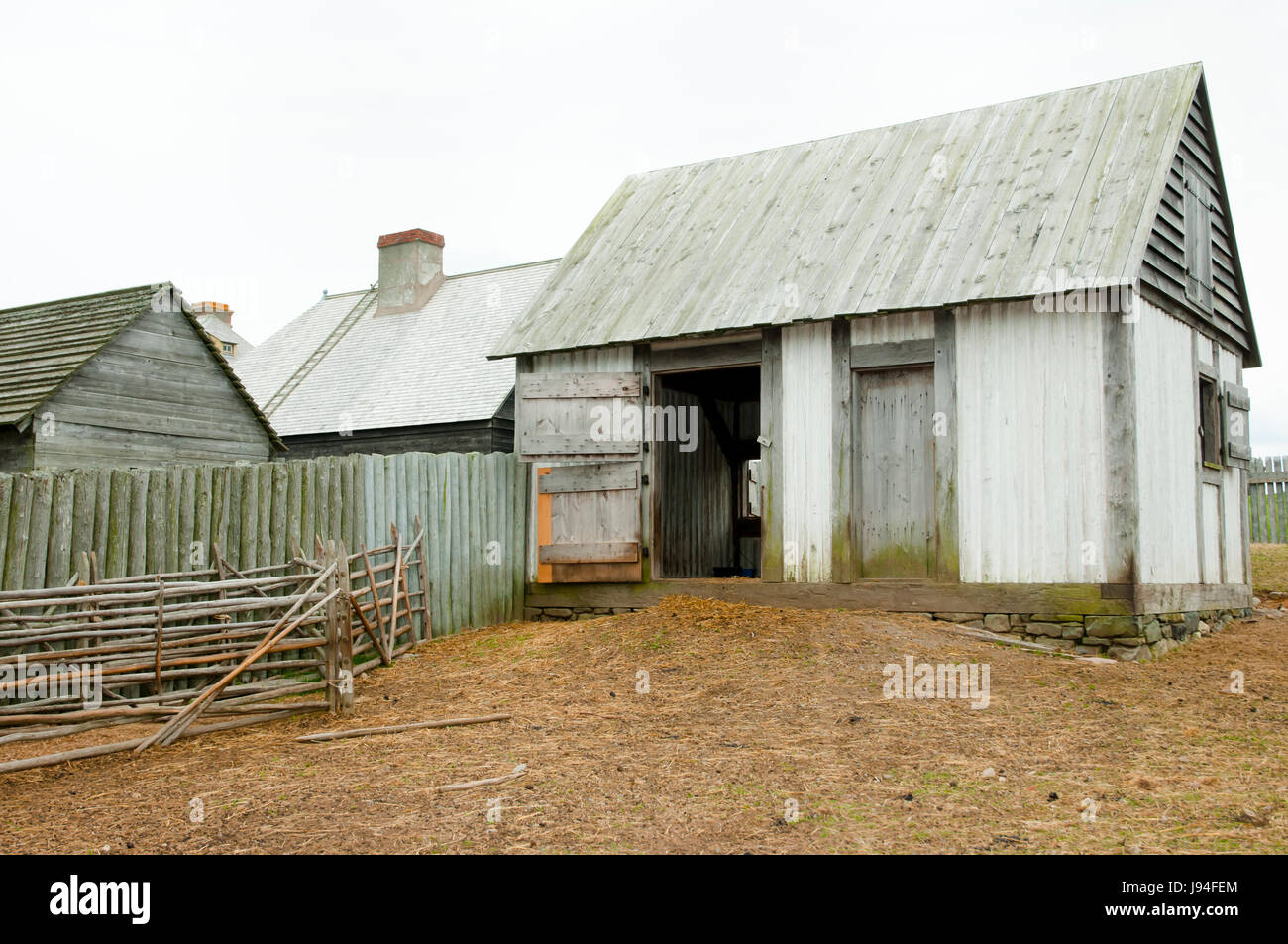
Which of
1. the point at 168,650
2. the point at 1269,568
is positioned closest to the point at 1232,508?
the point at 1269,568

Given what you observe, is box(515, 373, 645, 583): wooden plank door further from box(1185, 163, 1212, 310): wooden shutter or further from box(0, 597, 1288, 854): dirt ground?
box(1185, 163, 1212, 310): wooden shutter

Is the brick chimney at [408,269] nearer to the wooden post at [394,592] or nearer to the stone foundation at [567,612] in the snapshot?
the stone foundation at [567,612]

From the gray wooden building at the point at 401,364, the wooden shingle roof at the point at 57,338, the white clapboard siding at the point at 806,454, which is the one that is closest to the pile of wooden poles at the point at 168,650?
the white clapboard siding at the point at 806,454

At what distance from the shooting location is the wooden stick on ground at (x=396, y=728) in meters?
7.47

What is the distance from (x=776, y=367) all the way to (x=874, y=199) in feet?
8.50

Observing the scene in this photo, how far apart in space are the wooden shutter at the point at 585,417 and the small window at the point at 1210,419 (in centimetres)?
656

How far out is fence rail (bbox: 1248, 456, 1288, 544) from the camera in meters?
20.1

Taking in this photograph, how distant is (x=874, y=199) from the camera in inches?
512

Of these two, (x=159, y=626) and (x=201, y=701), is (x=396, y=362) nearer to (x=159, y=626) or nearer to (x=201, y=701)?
(x=159, y=626)

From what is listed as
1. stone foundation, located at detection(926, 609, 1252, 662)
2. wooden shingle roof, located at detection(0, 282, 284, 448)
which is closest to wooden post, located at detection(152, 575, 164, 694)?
stone foundation, located at detection(926, 609, 1252, 662)

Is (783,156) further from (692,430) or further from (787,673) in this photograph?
(787,673)

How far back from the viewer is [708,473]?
15719mm
